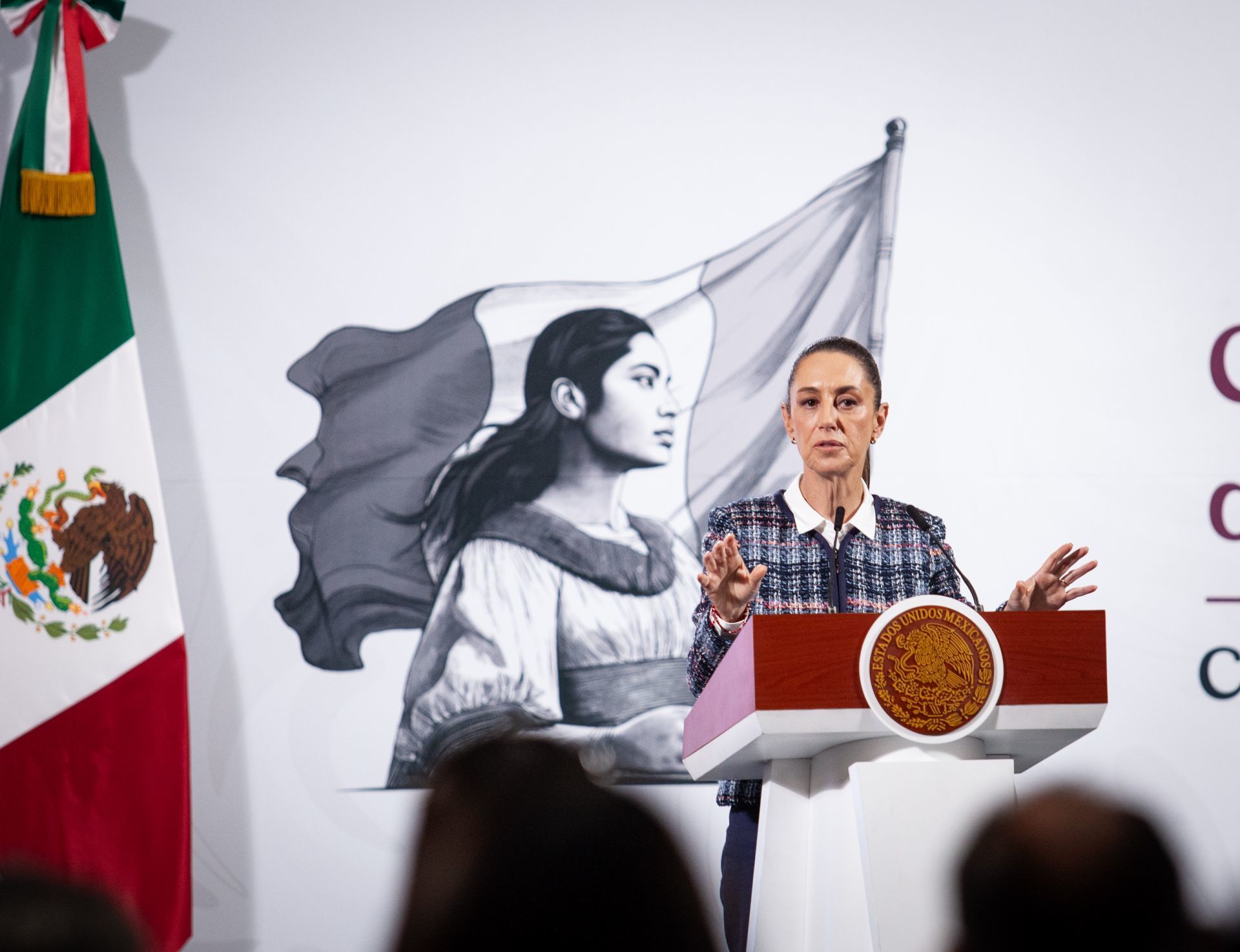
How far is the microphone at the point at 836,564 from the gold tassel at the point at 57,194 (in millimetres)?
2235

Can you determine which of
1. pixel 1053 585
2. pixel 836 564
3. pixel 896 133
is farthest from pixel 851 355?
pixel 896 133

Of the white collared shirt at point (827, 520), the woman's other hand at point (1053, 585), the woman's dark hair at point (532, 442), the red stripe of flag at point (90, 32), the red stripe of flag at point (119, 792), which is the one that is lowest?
the red stripe of flag at point (119, 792)

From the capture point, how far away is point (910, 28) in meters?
3.70

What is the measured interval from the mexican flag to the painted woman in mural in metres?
0.64

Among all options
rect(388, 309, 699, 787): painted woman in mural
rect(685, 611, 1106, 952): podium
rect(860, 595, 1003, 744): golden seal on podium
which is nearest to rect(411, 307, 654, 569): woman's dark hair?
rect(388, 309, 699, 787): painted woman in mural

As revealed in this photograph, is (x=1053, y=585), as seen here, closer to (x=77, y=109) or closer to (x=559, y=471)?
(x=559, y=471)

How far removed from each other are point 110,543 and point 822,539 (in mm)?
1999

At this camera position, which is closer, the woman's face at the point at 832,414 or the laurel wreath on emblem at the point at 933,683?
the laurel wreath on emblem at the point at 933,683

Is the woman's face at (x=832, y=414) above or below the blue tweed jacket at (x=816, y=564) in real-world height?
above

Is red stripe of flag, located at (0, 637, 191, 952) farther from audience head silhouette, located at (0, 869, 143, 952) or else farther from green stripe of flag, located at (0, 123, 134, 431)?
audience head silhouette, located at (0, 869, 143, 952)

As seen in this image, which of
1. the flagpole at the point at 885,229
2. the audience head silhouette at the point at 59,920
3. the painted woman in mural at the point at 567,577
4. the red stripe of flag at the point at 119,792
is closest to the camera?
the audience head silhouette at the point at 59,920

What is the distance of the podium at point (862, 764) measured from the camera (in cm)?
161

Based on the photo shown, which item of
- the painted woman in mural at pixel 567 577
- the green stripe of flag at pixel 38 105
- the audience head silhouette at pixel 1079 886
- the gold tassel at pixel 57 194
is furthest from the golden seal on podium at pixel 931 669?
the green stripe of flag at pixel 38 105

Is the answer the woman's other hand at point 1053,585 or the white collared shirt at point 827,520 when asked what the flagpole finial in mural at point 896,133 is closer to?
the white collared shirt at point 827,520
